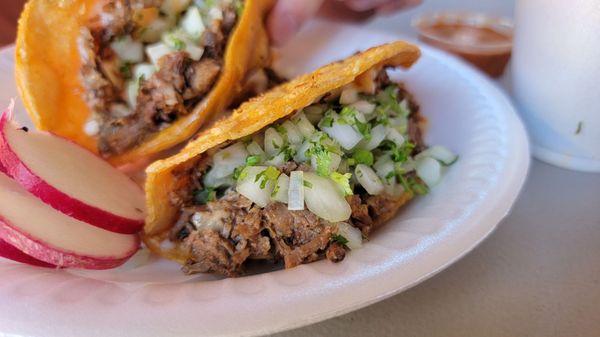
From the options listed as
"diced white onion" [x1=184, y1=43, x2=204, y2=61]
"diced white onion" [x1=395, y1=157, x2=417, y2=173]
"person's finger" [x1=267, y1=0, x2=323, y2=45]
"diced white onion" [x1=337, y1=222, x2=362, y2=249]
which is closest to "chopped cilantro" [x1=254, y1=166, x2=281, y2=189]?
"diced white onion" [x1=337, y1=222, x2=362, y2=249]

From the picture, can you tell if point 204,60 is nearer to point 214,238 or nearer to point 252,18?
point 252,18

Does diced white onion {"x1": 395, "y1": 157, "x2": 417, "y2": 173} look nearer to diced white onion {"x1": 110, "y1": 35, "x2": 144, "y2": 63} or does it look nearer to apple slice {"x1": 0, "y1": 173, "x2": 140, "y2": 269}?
apple slice {"x1": 0, "y1": 173, "x2": 140, "y2": 269}

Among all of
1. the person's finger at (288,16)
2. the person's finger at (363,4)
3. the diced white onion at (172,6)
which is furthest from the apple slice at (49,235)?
the person's finger at (363,4)

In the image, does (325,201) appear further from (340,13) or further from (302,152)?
(340,13)

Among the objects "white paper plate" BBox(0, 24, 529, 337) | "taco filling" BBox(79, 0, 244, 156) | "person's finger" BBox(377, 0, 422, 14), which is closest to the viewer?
"white paper plate" BBox(0, 24, 529, 337)

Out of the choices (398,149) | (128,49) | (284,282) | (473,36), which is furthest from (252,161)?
(473,36)

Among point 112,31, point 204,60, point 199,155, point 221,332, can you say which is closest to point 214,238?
point 199,155

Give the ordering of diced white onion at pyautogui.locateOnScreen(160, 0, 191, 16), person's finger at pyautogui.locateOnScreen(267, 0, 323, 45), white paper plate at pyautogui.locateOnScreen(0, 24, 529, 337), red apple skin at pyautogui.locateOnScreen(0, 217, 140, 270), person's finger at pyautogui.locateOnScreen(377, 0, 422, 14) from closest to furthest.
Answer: white paper plate at pyautogui.locateOnScreen(0, 24, 529, 337) < red apple skin at pyautogui.locateOnScreen(0, 217, 140, 270) < diced white onion at pyautogui.locateOnScreen(160, 0, 191, 16) < person's finger at pyautogui.locateOnScreen(267, 0, 323, 45) < person's finger at pyautogui.locateOnScreen(377, 0, 422, 14)
